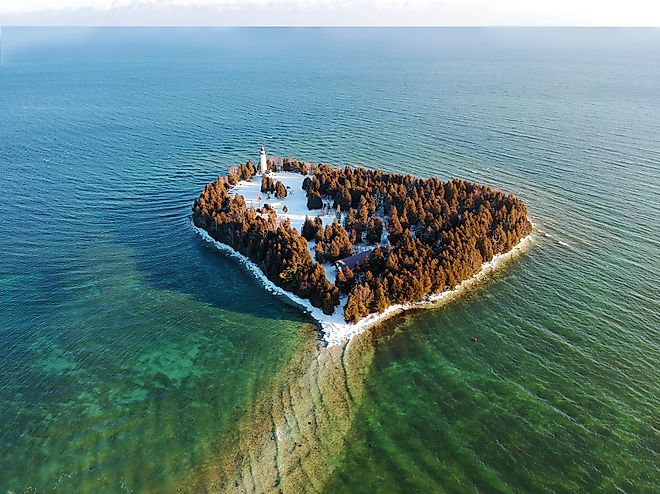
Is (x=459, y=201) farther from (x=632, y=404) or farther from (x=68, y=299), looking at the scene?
(x=68, y=299)

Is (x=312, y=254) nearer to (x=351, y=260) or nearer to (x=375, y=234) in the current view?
(x=351, y=260)

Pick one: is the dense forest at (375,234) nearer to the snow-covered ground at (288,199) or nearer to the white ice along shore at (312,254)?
the white ice along shore at (312,254)

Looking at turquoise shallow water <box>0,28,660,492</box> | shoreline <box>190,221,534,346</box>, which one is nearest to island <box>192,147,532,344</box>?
shoreline <box>190,221,534,346</box>

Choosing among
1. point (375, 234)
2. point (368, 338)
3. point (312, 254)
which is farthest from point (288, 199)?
point (368, 338)

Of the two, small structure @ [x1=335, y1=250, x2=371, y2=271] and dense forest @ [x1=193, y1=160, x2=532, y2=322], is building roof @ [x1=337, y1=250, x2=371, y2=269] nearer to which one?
small structure @ [x1=335, y1=250, x2=371, y2=271]

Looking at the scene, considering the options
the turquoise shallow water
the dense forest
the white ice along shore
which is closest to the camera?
the turquoise shallow water

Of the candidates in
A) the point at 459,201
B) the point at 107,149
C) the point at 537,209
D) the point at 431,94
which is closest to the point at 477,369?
the point at 459,201
